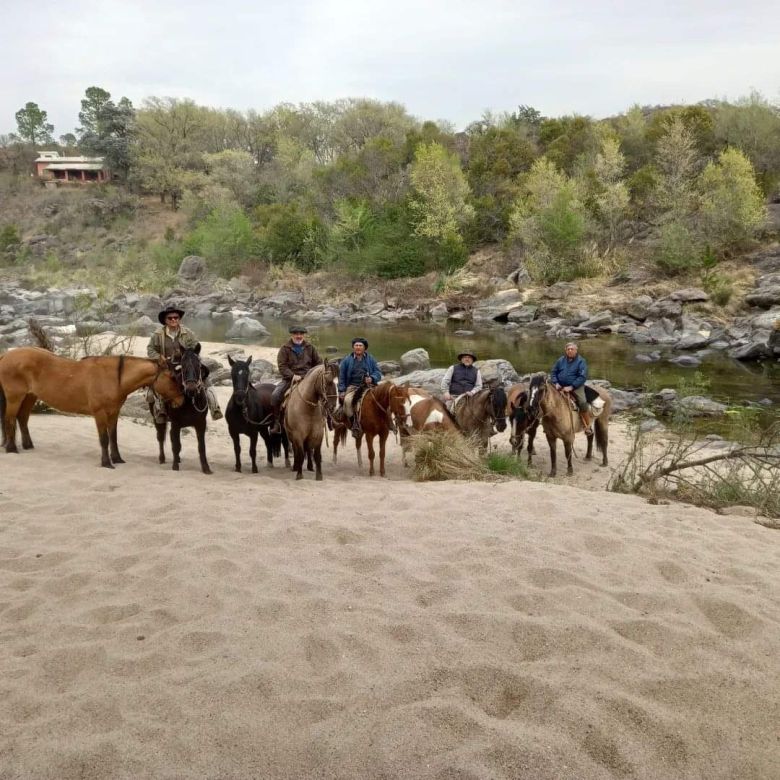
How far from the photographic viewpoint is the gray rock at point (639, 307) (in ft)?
93.6

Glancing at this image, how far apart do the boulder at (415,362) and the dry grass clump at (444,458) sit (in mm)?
11696

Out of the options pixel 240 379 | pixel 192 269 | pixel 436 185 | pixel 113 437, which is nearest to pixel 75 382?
pixel 113 437

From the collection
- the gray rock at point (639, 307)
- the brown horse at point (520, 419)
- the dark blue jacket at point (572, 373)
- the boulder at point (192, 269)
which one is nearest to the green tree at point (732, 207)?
the gray rock at point (639, 307)

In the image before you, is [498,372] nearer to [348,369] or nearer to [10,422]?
[348,369]

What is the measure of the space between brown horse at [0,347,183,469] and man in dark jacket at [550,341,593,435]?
6287mm

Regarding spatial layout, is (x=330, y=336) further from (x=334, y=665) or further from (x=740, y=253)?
(x=334, y=665)

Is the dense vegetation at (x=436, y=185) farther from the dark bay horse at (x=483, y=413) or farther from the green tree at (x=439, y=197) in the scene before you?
the dark bay horse at (x=483, y=413)

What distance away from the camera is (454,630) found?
355 centimetres

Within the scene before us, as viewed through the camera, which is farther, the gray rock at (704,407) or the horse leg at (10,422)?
the gray rock at (704,407)

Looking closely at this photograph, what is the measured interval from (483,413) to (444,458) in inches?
69.0

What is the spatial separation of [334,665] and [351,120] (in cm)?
7035

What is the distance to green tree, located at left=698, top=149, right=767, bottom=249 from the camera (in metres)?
31.4

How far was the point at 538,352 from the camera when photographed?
23.5 m

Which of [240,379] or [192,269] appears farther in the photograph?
[192,269]
